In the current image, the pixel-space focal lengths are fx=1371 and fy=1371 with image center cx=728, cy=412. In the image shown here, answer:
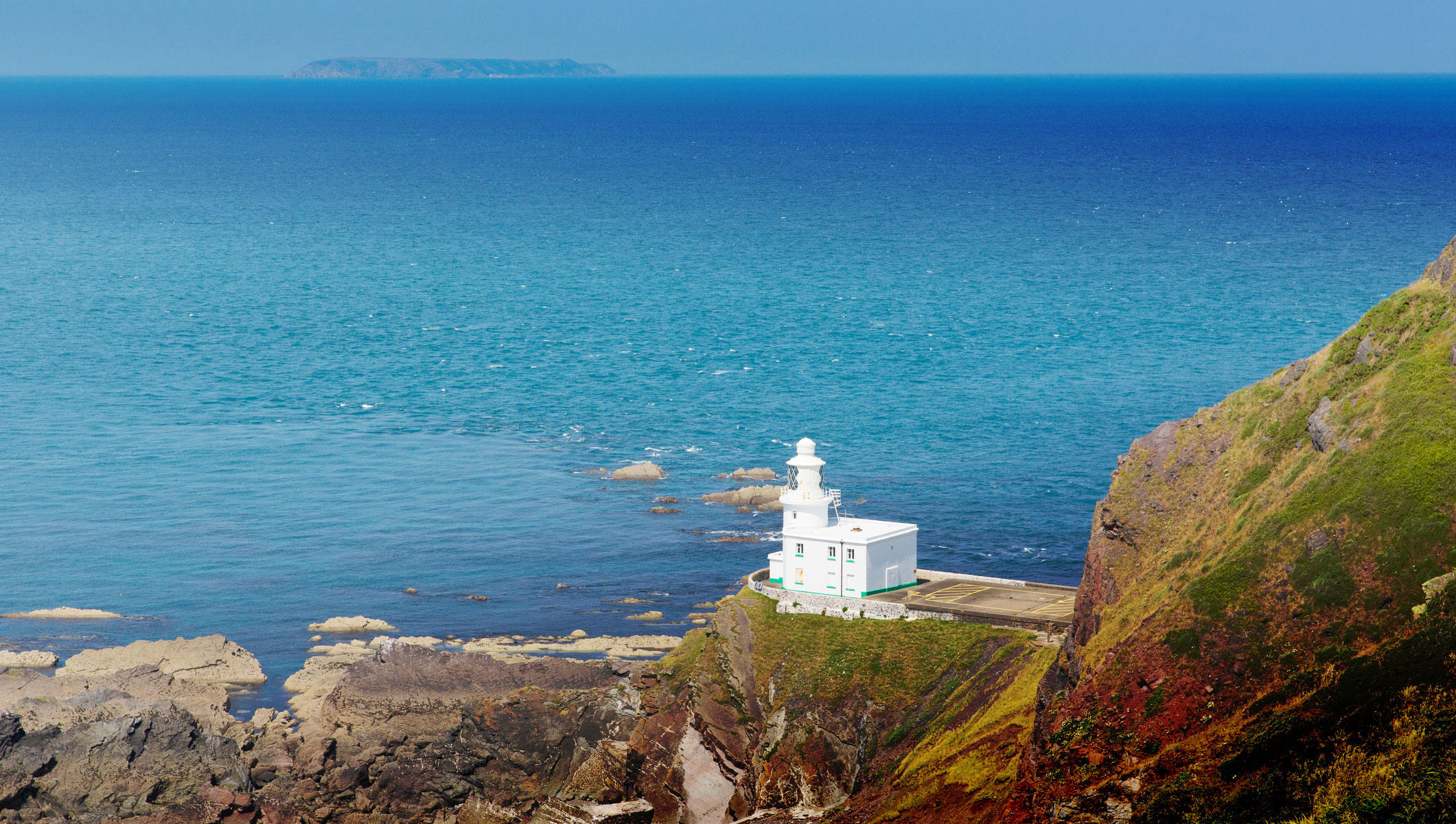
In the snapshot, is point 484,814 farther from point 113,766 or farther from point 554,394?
point 554,394

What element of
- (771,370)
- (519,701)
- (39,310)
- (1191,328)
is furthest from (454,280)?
(519,701)

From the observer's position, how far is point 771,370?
124250mm

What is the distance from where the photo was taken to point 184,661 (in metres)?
62.4

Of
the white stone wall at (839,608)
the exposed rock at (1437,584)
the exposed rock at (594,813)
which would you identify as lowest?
the exposed rock at (594,813)

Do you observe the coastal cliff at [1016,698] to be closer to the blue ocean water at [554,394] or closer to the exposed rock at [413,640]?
the exposed rock at [413,640]

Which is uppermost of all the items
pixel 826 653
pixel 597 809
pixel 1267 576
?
pixel 1267 576

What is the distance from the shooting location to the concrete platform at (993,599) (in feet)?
171

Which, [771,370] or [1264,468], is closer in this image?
[1264,468]

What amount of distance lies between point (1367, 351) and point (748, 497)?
4686 centimetres

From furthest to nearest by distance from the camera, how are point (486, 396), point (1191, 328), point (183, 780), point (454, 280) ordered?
point (454, 280)
point (1191, 328)
point (486, 396)
point (183, 780)

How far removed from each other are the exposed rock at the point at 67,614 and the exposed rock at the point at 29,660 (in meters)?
5.69

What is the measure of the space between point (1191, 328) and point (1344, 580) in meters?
102

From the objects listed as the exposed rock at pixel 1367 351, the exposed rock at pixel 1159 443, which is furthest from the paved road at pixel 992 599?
the exposed rock at pixel 1367 351

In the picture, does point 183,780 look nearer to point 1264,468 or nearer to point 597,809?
point 597,809
